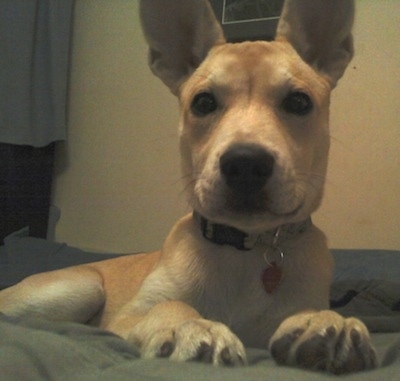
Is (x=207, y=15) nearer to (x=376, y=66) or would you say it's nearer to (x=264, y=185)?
(x=264, y=185)

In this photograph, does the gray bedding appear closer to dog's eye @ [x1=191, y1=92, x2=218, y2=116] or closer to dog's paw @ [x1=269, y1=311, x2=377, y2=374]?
dog's paw @ [x1=269, y1=311, x2=377, y2=374]

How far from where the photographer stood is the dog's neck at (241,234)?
4.90 feet

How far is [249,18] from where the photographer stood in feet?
12.0

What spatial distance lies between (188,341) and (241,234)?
539 mm

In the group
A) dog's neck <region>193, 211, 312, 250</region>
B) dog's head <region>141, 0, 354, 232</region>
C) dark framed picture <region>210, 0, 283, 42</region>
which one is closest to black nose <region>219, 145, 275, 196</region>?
dog's head <region>141, 0, 354, 232</region>

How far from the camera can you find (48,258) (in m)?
3.14

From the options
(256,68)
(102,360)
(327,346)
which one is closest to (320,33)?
(256,68)

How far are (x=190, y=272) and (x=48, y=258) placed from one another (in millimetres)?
1861

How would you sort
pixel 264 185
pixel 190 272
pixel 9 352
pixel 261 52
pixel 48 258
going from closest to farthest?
pixel 9 352, pixel 264 185, pixel 190 272, pixel 261 52, pixel 48 258

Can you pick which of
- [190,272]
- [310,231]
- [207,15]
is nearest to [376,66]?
[207,15]

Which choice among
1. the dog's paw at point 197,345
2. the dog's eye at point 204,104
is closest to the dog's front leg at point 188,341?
the dog's paw at point 197,345

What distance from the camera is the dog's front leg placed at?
38.9 inches

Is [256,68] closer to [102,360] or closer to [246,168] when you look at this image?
[246,168]

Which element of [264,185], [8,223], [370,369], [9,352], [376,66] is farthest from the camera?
[8,223]
